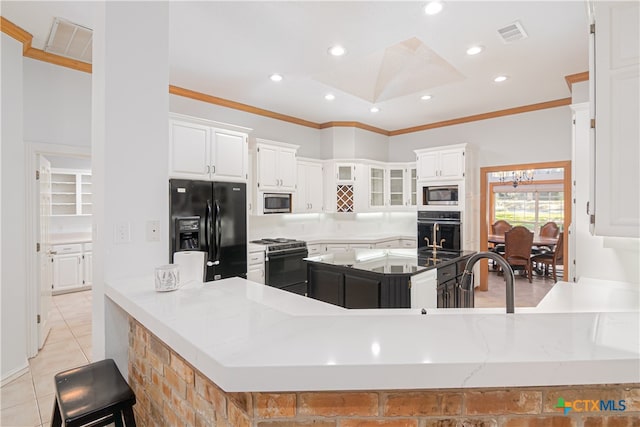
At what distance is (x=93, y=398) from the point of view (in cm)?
137

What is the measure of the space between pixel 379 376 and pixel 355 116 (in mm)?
5256

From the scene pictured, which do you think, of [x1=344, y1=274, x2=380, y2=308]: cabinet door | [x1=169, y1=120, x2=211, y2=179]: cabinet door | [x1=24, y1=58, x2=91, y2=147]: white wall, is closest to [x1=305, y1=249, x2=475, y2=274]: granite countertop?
[x1=344, y1=274, x2=380, y2=308]: cabinet door

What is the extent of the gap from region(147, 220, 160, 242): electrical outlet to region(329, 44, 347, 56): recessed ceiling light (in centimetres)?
227

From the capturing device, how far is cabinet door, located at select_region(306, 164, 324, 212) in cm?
555

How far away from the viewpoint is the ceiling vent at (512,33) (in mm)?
2765

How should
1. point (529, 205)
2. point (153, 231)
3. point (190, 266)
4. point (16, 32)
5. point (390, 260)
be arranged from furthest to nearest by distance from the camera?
point (529, 205), point (390, 260), point (16, 32), point (153, 231), point (190, 266)

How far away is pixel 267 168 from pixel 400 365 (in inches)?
167

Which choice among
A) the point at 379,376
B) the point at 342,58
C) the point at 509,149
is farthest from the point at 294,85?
the point at 379,376

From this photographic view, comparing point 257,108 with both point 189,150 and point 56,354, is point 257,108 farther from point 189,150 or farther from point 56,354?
point 56,354

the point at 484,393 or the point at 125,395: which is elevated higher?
the point at 484,393

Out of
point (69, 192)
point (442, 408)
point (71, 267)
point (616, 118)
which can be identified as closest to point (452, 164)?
point (616, 118)

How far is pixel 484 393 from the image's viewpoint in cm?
84

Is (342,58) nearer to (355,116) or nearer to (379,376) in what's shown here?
(355,116)

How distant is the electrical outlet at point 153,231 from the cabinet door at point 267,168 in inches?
103
